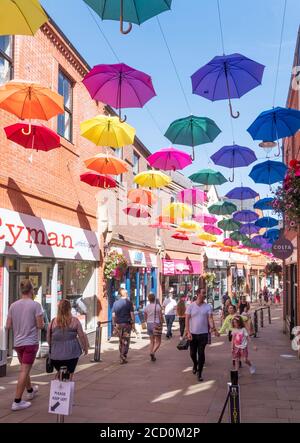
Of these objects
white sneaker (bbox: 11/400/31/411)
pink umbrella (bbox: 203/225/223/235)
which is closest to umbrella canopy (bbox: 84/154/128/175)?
white sneaker (bbox: 11/400/31/411)

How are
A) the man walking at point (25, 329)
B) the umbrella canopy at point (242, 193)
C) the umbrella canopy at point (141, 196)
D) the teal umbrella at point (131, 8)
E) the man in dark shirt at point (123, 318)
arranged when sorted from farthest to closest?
the umbrella canopy at point (242, 193)
the umbrella canopy at point (141, 196)
the man in dark shirt at point (123, 318)
the man walking at point (25, 329)
the teal umbrella at point (131, 8)

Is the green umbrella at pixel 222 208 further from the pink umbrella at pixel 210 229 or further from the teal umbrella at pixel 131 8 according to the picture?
the teal umbrella at pixel 131 8

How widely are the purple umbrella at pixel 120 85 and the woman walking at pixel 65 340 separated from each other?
15.5ft

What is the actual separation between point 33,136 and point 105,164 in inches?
122

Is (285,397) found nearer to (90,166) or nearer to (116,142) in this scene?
(116,142)

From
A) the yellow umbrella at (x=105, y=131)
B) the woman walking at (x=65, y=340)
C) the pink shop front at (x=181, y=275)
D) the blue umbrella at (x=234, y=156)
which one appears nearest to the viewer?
the woman walking at (x=65, y=340)

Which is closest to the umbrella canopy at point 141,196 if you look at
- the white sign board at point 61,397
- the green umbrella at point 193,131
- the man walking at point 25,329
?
the green umbrella at point 193,131

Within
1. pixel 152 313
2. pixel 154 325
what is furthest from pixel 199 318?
pixel 152 313

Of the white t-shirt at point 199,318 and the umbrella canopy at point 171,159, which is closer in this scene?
the white t-shirt at point 199,318

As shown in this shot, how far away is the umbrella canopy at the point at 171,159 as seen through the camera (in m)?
13.0

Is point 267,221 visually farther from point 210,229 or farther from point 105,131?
point 105,131

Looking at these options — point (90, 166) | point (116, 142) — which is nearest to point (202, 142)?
point (116, 142)

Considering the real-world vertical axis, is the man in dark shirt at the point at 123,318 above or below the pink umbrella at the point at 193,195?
below

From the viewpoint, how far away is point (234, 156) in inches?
557
